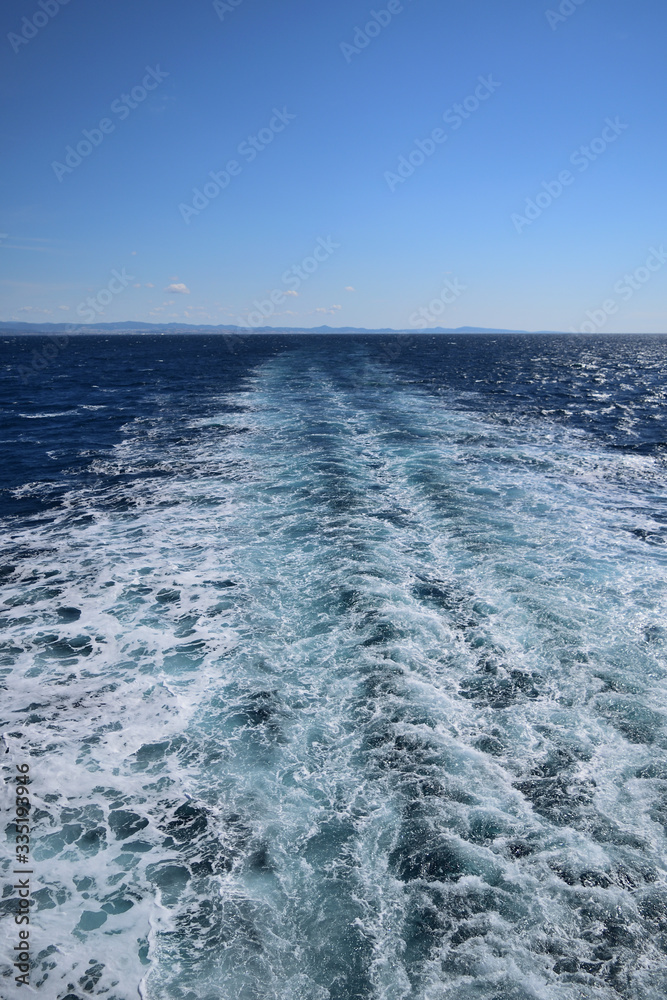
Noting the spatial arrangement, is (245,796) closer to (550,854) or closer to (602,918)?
(550,854)

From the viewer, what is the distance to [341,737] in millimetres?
8258

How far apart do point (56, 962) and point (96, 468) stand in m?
20.4

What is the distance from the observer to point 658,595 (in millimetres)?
12227

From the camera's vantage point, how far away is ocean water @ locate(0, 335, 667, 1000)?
543 cm

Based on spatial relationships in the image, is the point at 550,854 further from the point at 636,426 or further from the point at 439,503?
the point at 636,426

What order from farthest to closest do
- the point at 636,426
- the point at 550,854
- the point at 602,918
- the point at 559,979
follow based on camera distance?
the point at 636,426 < the point at 550,854 < the point at 602,918 < the point at 559,979

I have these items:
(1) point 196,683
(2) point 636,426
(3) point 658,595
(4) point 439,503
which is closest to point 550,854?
(1) point 196,683

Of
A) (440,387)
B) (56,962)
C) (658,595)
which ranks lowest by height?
(56,962)

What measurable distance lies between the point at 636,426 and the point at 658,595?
25603mm

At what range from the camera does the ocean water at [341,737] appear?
543 cm

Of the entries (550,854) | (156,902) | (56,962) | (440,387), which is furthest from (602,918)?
(440,387)

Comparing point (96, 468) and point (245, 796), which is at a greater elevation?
point (96, 468)

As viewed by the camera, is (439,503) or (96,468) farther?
(96,468)

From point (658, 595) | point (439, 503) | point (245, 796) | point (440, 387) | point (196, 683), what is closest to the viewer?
point (245, 796)
